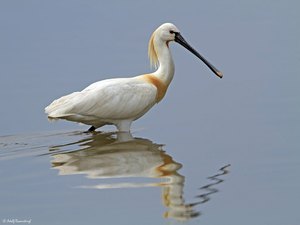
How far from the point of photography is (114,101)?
11688 mm

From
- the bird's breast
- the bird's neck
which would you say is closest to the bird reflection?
the bird's breast

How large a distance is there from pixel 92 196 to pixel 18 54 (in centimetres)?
1213

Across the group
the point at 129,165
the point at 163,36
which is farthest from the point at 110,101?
the point at 129,165

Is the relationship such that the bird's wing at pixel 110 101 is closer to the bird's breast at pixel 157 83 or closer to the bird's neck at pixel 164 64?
the bird's breast at pixel 157 83

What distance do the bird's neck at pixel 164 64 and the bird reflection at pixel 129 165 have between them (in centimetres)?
94

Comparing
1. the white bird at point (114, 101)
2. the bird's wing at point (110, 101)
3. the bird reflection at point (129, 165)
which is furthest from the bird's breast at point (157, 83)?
the bird reflection at point (129, 165)

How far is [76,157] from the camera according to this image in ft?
35.0

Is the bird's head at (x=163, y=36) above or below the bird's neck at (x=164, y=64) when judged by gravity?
above

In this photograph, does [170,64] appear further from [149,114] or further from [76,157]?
[76,157]

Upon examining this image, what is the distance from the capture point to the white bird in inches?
453

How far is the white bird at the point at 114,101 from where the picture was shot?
37.8 feet

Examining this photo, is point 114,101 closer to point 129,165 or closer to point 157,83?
point 157,83

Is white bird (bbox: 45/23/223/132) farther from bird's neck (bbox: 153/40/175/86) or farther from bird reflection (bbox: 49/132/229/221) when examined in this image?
bird reflection (bbox: 49/132/229/221)

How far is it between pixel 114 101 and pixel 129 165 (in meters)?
1.93
